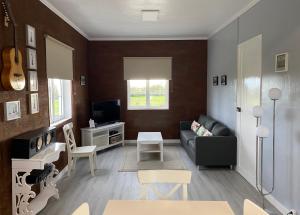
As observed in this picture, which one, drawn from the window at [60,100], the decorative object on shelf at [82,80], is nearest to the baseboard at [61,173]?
the window at [60,100]

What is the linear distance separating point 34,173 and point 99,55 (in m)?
4.41

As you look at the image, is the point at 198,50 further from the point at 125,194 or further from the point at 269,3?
the point at 125,194

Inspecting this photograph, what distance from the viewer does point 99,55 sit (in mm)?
6941

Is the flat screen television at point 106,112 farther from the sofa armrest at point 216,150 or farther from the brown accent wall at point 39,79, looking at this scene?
the sofa armrest at point 216,150

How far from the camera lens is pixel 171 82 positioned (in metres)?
7.04

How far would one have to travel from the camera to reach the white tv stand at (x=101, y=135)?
19.2 ft

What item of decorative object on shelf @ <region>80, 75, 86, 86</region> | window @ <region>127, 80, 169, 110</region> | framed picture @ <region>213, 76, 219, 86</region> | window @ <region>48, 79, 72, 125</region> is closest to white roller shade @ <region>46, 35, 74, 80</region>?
window @ <region>48, 79, 72, 125</region>

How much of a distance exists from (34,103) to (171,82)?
4136mm

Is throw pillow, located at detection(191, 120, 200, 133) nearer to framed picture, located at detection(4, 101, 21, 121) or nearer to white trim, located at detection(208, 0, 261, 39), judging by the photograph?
→ white trim, located at detection(208, 0, 261, 39)

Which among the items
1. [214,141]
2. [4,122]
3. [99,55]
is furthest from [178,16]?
[4,122]

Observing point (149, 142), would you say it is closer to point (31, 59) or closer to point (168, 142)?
point (168, 142)

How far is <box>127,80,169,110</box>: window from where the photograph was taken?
716 cm

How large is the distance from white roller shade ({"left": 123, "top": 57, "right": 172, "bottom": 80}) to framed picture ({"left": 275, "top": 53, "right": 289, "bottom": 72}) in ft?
12.6

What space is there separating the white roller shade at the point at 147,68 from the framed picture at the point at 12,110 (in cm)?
412
